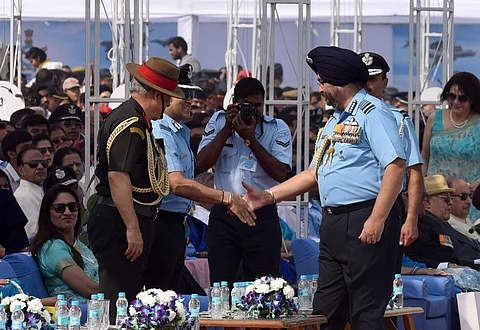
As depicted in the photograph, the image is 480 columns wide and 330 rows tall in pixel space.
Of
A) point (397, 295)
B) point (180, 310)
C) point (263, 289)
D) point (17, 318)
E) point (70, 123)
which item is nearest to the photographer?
point (17, 318)

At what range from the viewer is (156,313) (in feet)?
17.6

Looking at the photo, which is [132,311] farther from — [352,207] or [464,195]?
[464,195]

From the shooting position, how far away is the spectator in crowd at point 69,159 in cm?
993

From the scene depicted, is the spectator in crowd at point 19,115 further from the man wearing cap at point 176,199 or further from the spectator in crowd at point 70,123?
the man wearing cap at point 176,199

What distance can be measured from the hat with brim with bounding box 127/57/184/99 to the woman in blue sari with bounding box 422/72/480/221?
377 cm

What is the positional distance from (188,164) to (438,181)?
3191 millimetres

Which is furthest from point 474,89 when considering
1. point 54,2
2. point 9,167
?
point 54,2

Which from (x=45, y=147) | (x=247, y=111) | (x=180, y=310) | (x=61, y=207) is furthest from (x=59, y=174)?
(x=180, y=310)

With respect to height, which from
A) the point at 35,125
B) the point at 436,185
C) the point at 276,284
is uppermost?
the point at 35,125

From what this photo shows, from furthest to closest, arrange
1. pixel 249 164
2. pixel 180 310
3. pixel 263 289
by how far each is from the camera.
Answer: pixel 249 164
pixel 263 289
pixel 180 310

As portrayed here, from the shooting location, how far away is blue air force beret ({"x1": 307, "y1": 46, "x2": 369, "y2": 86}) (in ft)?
20.1

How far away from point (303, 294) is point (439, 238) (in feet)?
10.5

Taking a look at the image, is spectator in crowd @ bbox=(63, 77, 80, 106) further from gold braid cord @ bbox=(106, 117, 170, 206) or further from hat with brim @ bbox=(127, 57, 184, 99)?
gold braid cord @ bbox=(106, 117, 170, 206)

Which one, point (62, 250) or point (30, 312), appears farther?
point (62, 250)
